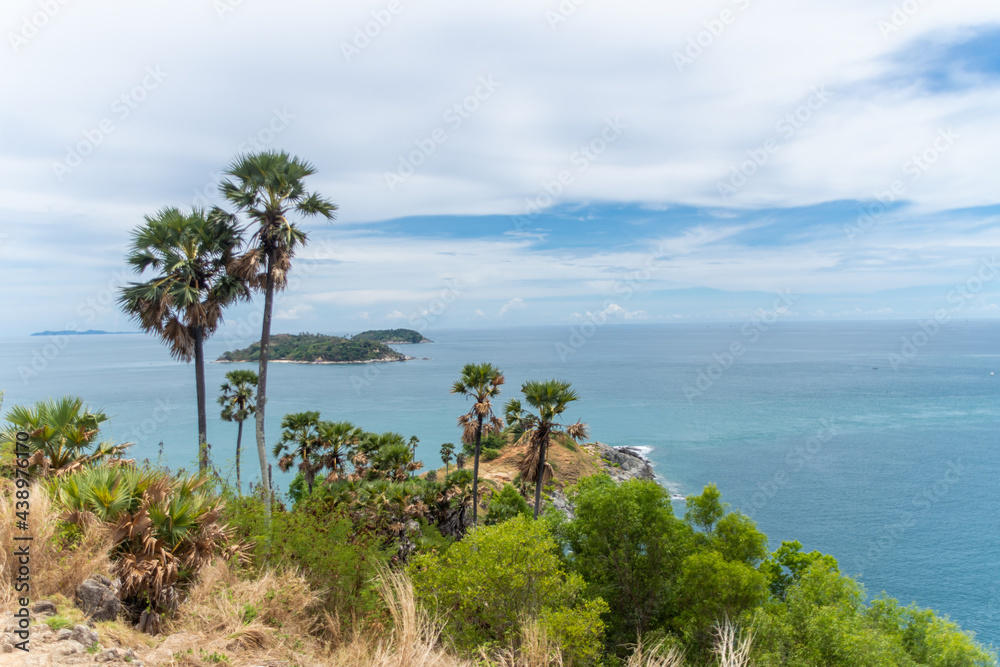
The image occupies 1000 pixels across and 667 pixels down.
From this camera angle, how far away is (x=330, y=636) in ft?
26.9

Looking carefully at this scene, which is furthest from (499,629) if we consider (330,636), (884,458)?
(884,458)

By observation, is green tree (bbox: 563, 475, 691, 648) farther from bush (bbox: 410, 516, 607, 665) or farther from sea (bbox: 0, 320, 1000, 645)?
sea (bbox: 0, 320, 1000, 645)

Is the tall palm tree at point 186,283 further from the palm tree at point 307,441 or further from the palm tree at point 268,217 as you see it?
the palm tree at point 307,441

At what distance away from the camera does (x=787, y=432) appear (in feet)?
256

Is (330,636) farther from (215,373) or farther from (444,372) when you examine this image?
(215,373)

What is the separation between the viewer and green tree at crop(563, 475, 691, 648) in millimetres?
15258

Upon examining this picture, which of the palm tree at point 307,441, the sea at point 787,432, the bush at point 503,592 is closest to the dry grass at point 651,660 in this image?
the bush at point 503,592

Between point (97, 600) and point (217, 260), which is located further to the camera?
point (217, 260)
